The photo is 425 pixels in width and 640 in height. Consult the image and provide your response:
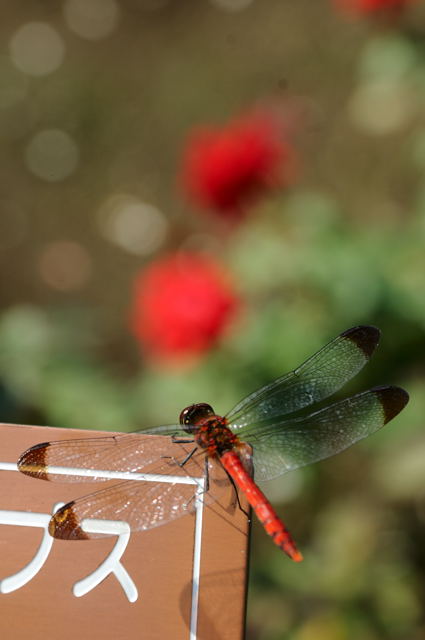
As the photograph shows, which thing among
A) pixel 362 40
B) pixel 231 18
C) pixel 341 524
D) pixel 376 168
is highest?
pixel 231 18

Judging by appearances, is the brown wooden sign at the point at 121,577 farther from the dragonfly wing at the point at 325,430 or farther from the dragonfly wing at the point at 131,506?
the dragonfly wing at the point at 325,430

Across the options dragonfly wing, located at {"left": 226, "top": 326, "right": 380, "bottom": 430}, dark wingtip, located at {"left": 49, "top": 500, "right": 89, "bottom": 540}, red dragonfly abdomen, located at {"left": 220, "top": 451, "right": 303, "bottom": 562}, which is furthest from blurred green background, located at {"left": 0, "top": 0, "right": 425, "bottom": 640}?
dark wingtip, located at {"left": 49, "top": 500, "right": 89, "bottom": 540}

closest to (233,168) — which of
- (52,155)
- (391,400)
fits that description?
(391,400)

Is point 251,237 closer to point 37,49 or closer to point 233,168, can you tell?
point 233,168

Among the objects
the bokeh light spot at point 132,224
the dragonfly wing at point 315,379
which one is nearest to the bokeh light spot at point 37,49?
the bokeh light spot at point 132,224

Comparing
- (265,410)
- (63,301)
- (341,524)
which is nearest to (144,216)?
(63,301)

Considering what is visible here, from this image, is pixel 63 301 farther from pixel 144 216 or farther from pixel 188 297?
pixel 188 297

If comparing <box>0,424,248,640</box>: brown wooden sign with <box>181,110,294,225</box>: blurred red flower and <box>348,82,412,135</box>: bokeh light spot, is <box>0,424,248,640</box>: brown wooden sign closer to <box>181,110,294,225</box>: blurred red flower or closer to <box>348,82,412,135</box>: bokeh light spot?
<box>181,110,294,225</box>: blurred red flower
